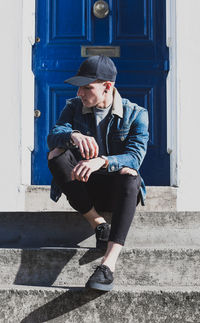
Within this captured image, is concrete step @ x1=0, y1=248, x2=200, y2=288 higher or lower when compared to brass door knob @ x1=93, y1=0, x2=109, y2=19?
lower

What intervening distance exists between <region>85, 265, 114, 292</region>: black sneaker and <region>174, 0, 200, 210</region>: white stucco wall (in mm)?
1673

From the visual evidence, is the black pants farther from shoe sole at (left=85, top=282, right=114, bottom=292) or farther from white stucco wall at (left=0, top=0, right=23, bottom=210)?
white stucco wall at (left=0, top=0, right=23, bottom=210)

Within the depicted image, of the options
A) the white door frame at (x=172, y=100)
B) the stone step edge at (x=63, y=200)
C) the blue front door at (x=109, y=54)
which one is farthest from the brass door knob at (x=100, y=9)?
the stone step edge at (x=63, y=200)

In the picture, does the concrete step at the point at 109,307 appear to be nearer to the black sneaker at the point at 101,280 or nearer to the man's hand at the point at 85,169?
the black sneaker at the point at 101,280

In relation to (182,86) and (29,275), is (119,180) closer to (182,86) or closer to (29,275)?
(29,275)

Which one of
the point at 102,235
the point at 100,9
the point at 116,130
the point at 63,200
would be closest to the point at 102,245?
the point at 102,235

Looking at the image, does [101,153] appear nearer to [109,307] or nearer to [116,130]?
[116,130]

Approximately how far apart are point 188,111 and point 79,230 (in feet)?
5.21

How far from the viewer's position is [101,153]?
2607 millimetres

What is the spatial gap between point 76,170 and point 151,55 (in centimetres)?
207

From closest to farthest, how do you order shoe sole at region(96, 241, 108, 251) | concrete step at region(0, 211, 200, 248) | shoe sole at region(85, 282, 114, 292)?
shoe sole at region(85, 282, 114, 292) < shoe sole at region(96, 241, 108, 251) < concrete step at region(0, 211, 200, 248)

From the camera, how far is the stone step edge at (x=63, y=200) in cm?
348

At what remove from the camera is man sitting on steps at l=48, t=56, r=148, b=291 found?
2.24 metres

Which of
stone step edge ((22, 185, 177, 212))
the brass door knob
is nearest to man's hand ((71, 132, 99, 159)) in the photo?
stone step edge ((22, 185, 177, 212))
